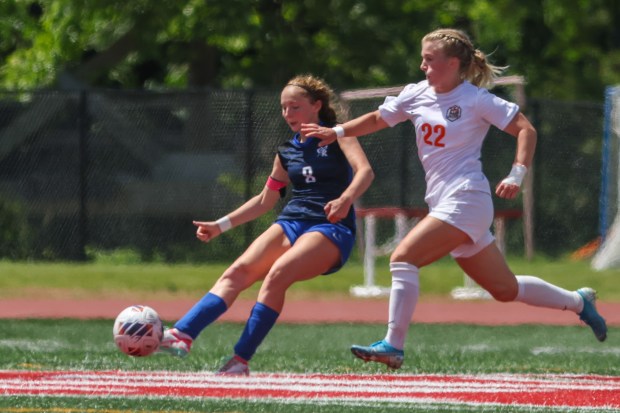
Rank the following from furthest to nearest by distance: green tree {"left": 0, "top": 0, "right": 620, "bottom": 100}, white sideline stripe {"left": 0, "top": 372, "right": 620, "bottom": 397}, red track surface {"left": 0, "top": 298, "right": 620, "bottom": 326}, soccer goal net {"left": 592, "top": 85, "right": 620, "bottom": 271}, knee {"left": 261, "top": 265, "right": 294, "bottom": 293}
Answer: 1. green tree {"left": 0, "top": 0, "right": 620, "bottom": 100}
2. soccer goal net {"left": 592, "top": 85, "right": 620, "bottom": 271}
3. red track surface {"left": 0, "top": 298, "right": 620, "bottom": 326}
4. knee {"left": 261, "top": 265, "right": 294, "bottom": 293}
5. white sideline stripe {"left": 0, "top": 372, "right": 620, "bottom": 397}

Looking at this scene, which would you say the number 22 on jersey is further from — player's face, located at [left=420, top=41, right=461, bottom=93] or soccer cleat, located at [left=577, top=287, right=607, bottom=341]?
soccer cleat, located at [left=577, top=287, right=607, bottom=341]

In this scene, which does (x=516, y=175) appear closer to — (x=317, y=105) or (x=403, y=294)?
(x=403, y=294)

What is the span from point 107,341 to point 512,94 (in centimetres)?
1070

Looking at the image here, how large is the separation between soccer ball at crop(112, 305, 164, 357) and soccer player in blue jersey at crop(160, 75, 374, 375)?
0.27ft

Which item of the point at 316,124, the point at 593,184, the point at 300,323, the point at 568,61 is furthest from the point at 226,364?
the point at 568,61

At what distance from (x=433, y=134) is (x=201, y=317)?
1623 millimetres

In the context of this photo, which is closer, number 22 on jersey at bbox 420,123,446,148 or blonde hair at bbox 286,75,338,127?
number 22 on jersey at bbox 420,123,446,148

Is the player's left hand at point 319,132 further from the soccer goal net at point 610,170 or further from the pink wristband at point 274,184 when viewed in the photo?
the soccer goal net at point 610,170

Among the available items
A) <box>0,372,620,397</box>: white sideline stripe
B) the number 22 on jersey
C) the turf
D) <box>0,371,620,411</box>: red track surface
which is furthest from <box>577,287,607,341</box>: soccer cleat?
the number 22 on jersey

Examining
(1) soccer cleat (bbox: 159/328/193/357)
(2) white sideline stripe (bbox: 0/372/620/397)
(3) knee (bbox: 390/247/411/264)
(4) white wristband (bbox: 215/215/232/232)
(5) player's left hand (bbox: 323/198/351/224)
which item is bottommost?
(2) white sideline stripe (bbox: 0/372/620/397)

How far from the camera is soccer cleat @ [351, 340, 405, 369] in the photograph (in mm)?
7781

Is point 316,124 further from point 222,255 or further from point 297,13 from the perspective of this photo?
point 297,13

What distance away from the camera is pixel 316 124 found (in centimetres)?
862

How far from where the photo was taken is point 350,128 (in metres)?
8.27
